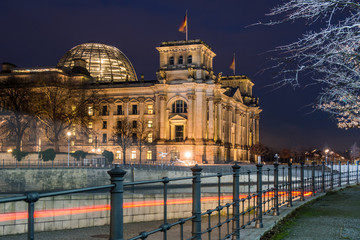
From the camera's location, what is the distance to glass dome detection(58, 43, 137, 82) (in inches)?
5512

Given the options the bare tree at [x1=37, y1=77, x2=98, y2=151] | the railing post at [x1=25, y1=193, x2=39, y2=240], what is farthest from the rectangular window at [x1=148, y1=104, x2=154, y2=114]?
the railing post at [x1=25, y1=193, x2=39, y2=240]

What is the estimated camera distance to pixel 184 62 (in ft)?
340

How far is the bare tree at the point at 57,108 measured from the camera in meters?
74.9

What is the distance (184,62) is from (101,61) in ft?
154

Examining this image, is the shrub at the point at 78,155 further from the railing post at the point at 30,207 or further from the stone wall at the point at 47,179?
the railing post at the point at 30,207

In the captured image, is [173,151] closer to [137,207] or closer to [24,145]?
[24,145]

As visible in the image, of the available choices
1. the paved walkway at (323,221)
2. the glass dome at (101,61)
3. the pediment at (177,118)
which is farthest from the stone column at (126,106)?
the paved walkway at (323,221)

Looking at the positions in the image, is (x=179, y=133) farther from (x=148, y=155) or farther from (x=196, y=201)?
(x=196, y=201)

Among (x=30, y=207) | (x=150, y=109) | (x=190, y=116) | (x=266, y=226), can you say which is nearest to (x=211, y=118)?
(x=190, y=116)

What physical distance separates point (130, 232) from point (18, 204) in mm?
7522

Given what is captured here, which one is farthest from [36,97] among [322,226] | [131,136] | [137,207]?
[322,226]

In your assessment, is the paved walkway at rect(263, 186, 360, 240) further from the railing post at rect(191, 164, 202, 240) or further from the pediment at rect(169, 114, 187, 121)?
the pediment at rect(169, 114, 187, 121)

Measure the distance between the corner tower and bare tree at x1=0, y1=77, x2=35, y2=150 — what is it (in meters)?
34.5

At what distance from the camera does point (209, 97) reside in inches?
4031
